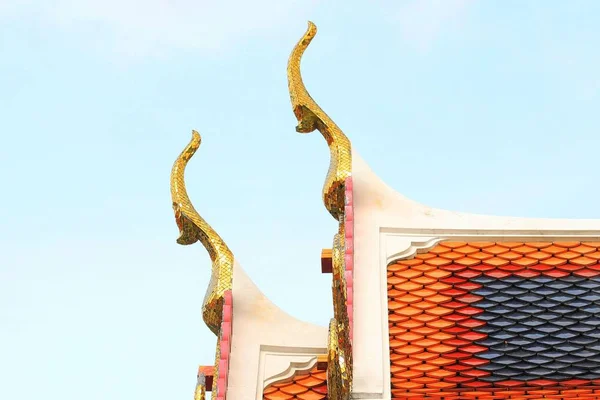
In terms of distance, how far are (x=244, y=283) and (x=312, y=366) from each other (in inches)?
46.6

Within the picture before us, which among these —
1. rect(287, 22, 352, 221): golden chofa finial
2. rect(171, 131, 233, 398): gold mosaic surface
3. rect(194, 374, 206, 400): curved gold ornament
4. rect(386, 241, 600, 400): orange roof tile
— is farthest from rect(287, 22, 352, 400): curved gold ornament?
rect(194, 374, 206, 400): curved gold ornament

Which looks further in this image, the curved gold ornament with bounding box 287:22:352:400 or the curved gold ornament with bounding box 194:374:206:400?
the curved gold ornament with bounding box 194:374:206:400

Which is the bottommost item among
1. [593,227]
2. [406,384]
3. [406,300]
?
[406,384]

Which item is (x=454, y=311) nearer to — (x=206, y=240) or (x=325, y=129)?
(x=325, y=129)

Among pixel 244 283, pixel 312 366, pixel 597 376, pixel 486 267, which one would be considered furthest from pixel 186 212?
pixel 597 376

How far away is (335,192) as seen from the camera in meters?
15.3

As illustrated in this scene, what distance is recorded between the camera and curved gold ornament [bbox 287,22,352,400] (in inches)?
522

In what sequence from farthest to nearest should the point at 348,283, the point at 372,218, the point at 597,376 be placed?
the point at 372,218
the point at 348,283
the point at 597,376

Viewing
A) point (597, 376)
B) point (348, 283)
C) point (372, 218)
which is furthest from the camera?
point (372, 218)

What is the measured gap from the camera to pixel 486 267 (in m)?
14.8

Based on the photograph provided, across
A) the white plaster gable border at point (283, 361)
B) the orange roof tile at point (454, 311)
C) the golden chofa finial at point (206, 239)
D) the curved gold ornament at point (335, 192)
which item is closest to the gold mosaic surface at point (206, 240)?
the golden chofa finial at point (206, 239)

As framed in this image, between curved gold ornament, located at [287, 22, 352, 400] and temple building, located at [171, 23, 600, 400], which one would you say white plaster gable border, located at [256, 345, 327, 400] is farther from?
curved gold ornament, located at [287, 22, 352, 400]

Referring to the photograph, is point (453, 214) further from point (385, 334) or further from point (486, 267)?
point (385, 334)

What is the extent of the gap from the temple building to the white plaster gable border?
0.01 meters
